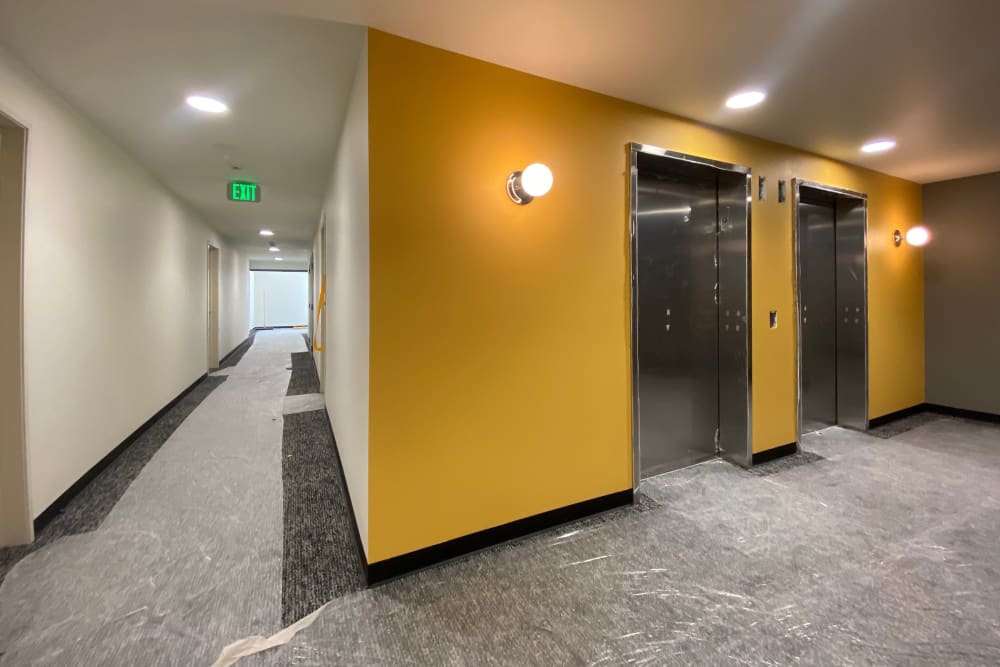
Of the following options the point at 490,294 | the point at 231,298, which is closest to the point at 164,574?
the point at 490,294

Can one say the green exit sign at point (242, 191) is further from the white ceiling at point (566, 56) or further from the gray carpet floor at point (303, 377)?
the gray carpet floor at point (303, 377)

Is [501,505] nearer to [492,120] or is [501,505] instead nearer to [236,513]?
[236,513]

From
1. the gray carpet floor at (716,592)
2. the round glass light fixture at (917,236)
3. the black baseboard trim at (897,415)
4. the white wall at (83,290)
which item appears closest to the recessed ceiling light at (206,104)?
the white wall at (83,290)

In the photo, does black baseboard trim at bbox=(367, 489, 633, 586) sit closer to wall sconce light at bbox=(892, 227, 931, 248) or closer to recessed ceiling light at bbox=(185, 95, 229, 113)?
recessed ceiling light at bbox=(185, 95, 229, 113)

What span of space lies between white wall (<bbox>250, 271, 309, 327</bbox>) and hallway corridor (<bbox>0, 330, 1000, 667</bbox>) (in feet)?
51.1

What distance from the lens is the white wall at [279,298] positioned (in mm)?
16672

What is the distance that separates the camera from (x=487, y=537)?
7.06 feet

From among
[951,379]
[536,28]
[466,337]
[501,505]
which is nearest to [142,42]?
[536,28]

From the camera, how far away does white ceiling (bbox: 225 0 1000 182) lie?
5.67ft

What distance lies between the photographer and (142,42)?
6.51 ft

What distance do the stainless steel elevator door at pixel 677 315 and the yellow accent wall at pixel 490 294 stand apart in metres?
0.35

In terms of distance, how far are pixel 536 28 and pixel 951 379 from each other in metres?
5.81

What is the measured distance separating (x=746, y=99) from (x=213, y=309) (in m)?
8.17

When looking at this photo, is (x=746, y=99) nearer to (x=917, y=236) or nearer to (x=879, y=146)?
(x=879, y=146)
